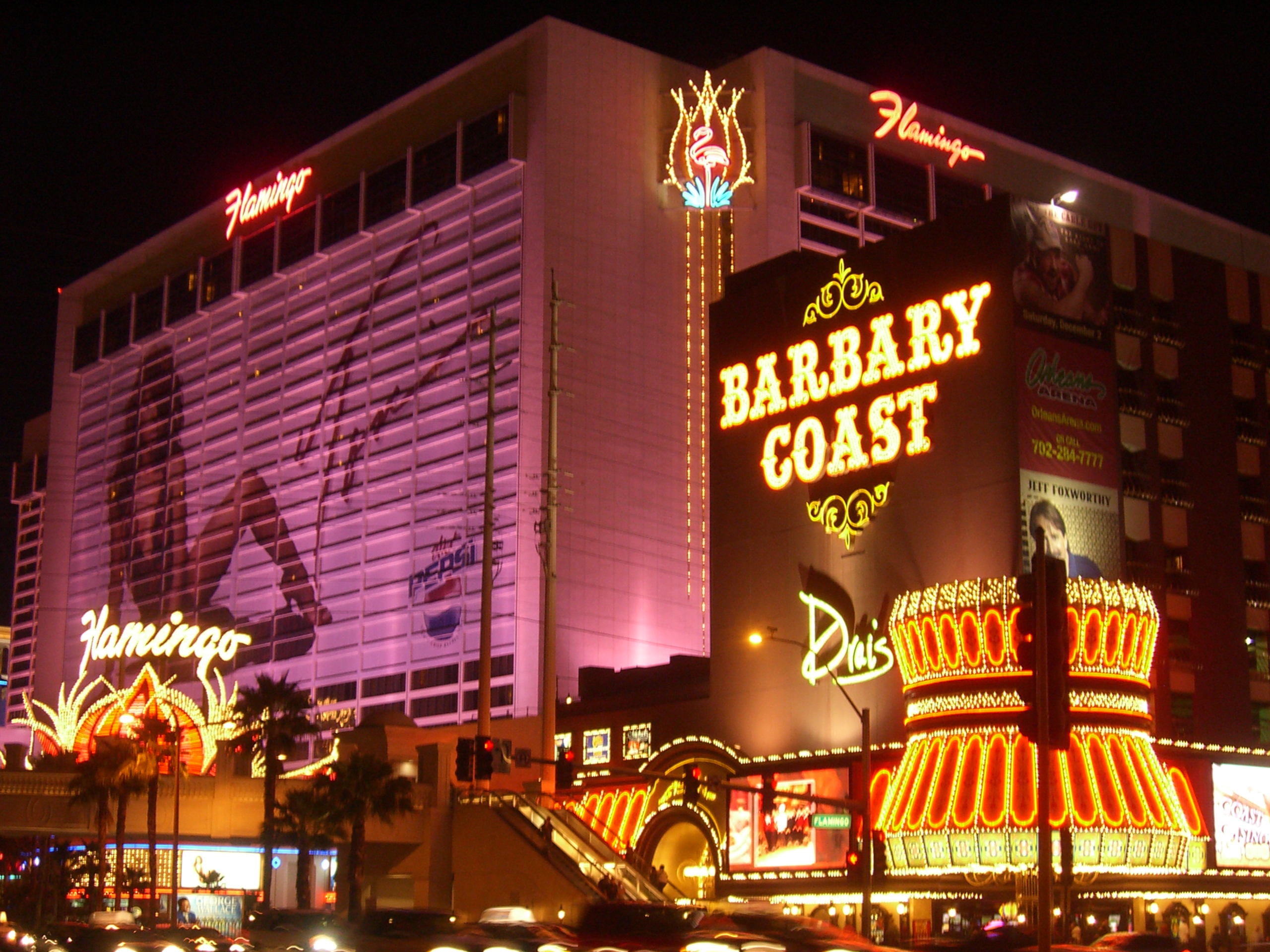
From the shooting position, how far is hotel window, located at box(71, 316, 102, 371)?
525 feet

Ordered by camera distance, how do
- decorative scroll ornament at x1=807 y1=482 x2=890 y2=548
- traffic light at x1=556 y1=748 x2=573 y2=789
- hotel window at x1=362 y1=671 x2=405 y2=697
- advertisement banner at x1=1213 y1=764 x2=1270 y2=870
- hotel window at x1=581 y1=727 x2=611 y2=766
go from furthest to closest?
1. hotel window at x1=362 y1=671 x2=405 y2=697
2. hotel window at x1=581 y1=727 x2=611 y2=766
3. decorative scroll ornament at x1=807 y1=482 x2=890 y2=548
4. advertisement banner at x1=1213 y1=764 x2=1270 y2=870
5. traffic light at x1=556 y1=748 x2=573 y2=789

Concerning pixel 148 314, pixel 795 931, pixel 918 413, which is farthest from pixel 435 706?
pixel 795 931

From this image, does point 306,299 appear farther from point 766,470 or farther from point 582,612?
point 766,470

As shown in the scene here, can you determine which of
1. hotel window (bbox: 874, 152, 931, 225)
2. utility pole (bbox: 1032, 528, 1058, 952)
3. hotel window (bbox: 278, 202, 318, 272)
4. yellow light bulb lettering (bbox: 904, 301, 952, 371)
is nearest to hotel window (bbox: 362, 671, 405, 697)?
hotel window (bbox: 278, 202, 318, 272)

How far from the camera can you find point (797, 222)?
347ft

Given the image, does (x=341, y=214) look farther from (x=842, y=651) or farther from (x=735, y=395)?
(x=842, y=651)

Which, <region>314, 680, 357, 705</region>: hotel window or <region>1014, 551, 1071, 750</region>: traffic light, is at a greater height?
<region>314, 680, 357, 705</region>: hotel window

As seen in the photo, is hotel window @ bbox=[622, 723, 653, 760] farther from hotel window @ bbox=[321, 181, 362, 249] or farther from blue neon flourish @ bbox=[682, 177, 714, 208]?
hotel window @ bbox=[321, 181, 362, 249]

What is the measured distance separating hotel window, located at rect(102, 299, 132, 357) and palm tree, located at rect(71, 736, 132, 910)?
92.6 metres

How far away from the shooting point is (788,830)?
59.6 meters

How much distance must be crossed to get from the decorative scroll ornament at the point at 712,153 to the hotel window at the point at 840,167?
16.6 feet

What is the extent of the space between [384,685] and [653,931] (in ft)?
279

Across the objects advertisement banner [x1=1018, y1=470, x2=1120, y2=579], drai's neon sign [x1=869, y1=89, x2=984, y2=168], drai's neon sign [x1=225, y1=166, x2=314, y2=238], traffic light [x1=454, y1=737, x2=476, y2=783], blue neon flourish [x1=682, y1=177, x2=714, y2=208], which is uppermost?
drai's neon sign [x1=225, y1=166, x2=314, y2=238]

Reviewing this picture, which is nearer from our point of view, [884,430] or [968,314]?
[968,314]
